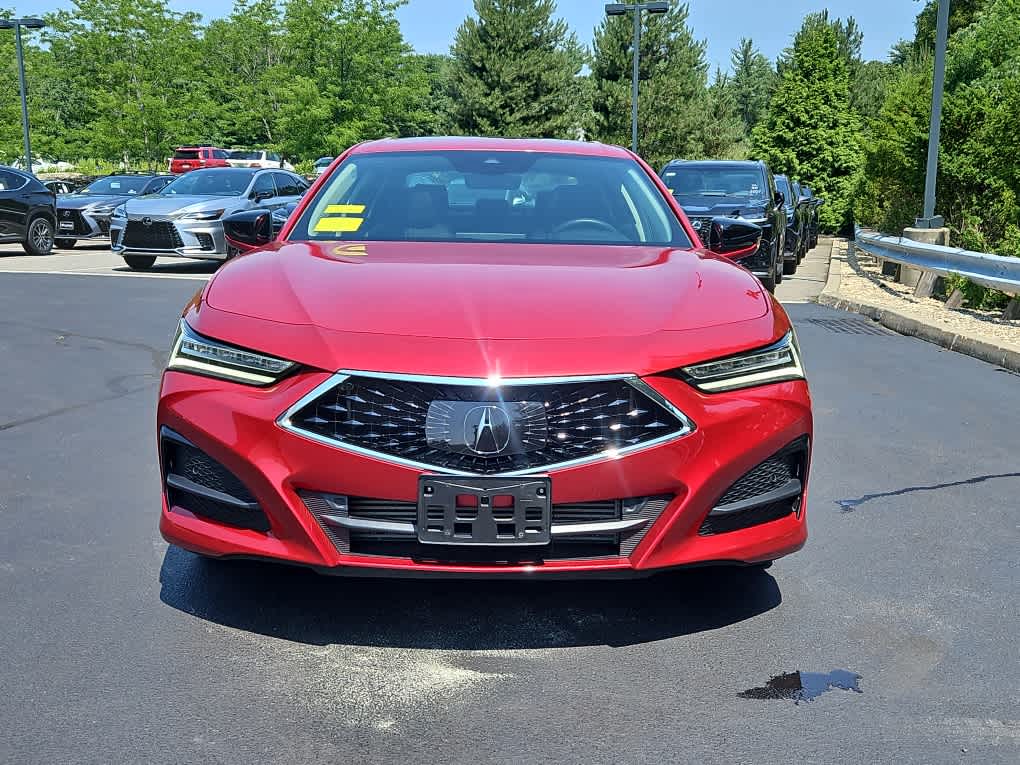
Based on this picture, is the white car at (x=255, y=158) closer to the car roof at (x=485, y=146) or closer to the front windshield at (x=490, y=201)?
the car roof at (x=485, y=146)

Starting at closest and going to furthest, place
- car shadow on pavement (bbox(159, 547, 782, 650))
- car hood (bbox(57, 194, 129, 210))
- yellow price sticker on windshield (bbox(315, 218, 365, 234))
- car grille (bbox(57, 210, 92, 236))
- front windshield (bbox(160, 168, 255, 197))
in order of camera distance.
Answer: car shadow on pavement (bbox(159, 547, 782, 650)), yellow price sticker on windshield (bbox(315, 218, 365, 234)), front windshield (bbox(160, 168, 255, 197)), car grille (bbox(57, 210, 92, 236)), car hood (bbox(57, 194, 129, 210))

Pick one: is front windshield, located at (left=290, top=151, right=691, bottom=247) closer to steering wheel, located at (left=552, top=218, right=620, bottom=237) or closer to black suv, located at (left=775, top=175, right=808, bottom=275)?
steering wheel, located at (left=552, top=218, right=620, bottom=237)

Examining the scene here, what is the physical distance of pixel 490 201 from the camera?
4895 millimetres

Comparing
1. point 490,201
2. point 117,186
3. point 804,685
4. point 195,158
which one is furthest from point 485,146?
point 195,158

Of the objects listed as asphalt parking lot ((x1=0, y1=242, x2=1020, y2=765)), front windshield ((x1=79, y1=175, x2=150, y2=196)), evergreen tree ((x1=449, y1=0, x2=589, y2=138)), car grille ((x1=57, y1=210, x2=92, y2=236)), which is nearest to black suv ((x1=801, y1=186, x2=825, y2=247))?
front windshield ((x1=79, y1=175, x2=150, y2=196))

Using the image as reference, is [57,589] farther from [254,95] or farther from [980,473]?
[254,95]

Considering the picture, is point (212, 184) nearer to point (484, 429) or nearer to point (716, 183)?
point (716, 183)

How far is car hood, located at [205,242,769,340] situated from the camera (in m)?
3.39

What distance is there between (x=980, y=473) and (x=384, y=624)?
11.1 ft

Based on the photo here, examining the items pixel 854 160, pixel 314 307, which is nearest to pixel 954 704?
pixel 314 307

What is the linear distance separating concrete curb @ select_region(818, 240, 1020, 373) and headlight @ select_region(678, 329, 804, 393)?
6203 mm

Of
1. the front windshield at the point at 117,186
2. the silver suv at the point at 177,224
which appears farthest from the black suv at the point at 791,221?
the front windshield at the point at 117,186

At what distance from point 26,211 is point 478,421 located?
63.6 feet

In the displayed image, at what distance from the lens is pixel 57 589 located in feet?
12.9
